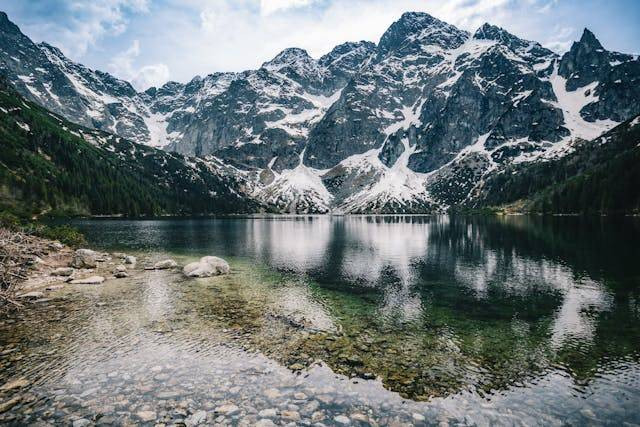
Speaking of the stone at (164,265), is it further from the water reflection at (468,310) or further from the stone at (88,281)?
the water reflection at (468,310)

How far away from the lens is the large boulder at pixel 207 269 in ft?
143

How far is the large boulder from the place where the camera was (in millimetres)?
43500

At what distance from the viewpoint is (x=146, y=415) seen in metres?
13.9

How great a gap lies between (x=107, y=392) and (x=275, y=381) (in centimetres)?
728

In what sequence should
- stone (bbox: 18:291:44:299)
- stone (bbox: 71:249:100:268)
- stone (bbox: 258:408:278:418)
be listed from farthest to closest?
stone (bbox: 71:249:100:268) < stone (bbox: 18:291:44:299) < stone (bbox: 258:408:278:418)

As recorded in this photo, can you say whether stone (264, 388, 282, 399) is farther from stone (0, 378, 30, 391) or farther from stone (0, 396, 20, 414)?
stone (0, 378, 30, 391)

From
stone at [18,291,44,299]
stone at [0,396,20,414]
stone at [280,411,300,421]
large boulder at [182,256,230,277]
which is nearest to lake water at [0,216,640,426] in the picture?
stone at [280,411,300,421]

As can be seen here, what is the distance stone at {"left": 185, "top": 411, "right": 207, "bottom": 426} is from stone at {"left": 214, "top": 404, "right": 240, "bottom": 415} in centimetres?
54

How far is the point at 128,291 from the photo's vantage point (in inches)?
1388

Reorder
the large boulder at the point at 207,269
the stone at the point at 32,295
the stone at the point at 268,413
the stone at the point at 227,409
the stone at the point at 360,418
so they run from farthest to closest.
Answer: the large boulder at the point at 207,269 < the stone at the point at 32,295 < the stone at the point at 227,409 < the stone at the point at 268,413 < the stone at the point at 360,418

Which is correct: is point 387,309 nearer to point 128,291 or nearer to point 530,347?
point 530,347

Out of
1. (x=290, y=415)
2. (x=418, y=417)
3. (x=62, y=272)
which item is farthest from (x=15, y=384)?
(x=62, y=272)

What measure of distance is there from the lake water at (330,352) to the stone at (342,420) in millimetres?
79

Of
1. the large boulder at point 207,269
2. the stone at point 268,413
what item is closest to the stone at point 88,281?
the large boulder at point 207,269
